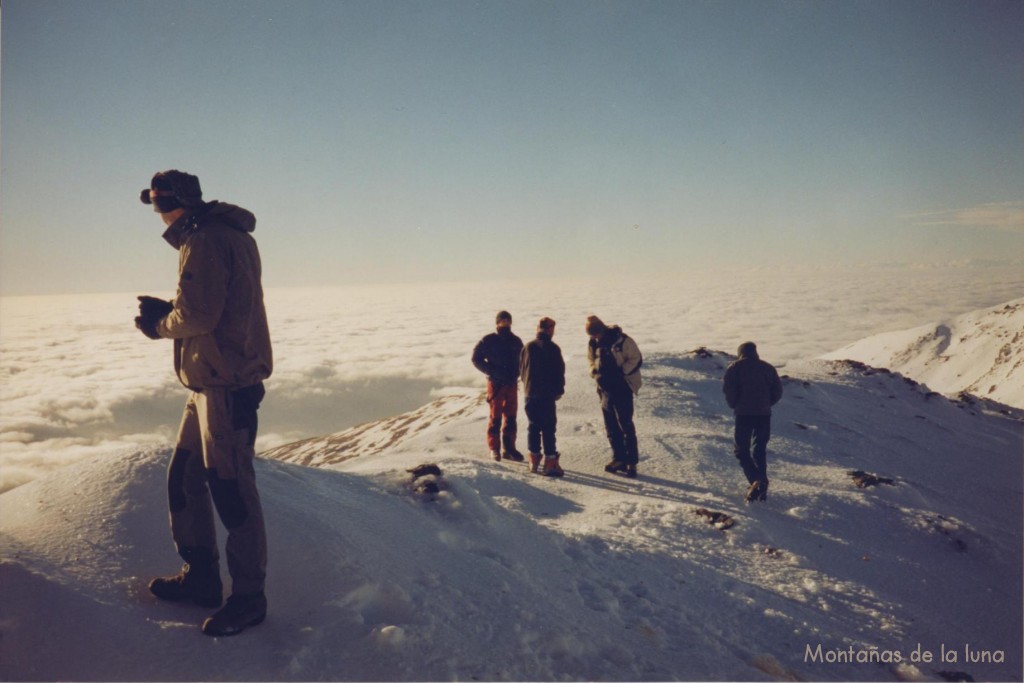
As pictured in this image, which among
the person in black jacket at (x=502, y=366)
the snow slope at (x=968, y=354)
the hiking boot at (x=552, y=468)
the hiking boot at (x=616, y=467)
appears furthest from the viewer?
the snow slope at (x=968, y=354)

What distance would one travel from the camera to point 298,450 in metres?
19.7

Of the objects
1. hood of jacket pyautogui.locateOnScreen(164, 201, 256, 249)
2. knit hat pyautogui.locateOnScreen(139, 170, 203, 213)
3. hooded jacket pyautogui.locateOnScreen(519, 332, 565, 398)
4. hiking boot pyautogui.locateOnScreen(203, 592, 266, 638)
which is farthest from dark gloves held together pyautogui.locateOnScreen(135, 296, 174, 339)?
hooded jacket pyautogui.locateOnScreen(519, 332, 565, 398)

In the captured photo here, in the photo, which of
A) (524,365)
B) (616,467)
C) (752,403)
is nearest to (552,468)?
(616,467)

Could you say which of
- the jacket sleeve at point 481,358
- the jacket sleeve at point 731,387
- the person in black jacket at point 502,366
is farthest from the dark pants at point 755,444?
the jacket sleeve at point 481,358

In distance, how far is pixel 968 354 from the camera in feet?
138

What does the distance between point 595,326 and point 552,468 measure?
2433mm

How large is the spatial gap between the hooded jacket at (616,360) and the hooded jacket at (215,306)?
6380 millimetres

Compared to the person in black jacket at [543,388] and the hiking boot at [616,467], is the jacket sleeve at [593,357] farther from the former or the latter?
the hiking boot at [616,467]

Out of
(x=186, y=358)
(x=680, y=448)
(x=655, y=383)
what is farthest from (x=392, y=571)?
(x=655, y=383)

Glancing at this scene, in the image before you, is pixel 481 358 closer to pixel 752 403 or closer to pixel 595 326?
pixel 595 326

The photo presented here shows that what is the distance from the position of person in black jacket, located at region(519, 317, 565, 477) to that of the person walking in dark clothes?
65 centimetres

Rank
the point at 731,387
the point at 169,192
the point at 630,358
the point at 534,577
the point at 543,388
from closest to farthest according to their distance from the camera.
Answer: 1. the point at 169,192
2. the point at 534,577
3. the point at 731,387
4. the point at 630,358
5. the point at 543,388

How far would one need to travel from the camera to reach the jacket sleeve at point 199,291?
3021mm

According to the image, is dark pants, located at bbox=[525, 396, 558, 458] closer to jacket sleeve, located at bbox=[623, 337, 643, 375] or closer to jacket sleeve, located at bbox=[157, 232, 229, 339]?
jacket sleeve, located at bbox=[623, 337, 643, 375]
